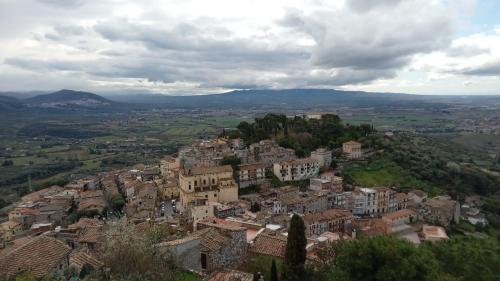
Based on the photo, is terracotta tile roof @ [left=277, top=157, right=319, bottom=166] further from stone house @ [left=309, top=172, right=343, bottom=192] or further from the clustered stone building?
stone house @ [left=309, top=172, right=343, bottom=192]

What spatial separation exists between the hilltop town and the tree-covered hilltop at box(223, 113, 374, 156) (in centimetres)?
123

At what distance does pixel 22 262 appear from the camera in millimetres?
17906

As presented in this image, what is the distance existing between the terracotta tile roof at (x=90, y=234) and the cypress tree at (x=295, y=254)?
15.2 metres

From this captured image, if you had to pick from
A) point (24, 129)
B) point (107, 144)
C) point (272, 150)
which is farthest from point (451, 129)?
point (24, 129)

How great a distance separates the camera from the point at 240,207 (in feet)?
150

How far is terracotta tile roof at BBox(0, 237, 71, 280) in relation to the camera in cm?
1748

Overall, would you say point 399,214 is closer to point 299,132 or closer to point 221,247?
point 299,132

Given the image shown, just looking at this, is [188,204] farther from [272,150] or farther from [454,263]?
[454,263]

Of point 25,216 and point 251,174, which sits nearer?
point 25,216

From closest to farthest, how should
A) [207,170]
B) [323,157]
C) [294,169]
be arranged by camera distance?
[207,170], [294,169], [323,157]

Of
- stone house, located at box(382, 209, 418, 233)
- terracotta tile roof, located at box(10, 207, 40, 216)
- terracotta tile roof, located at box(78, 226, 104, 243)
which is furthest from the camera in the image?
terracotta tile roof, located at box(10, 207, 40, 216)

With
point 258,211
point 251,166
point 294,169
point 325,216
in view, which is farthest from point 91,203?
point 325,216

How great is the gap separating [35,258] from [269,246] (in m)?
14.1

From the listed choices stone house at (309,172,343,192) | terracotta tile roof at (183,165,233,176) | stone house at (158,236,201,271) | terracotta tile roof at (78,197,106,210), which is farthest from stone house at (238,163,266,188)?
stone house at (158,236,201,271)
